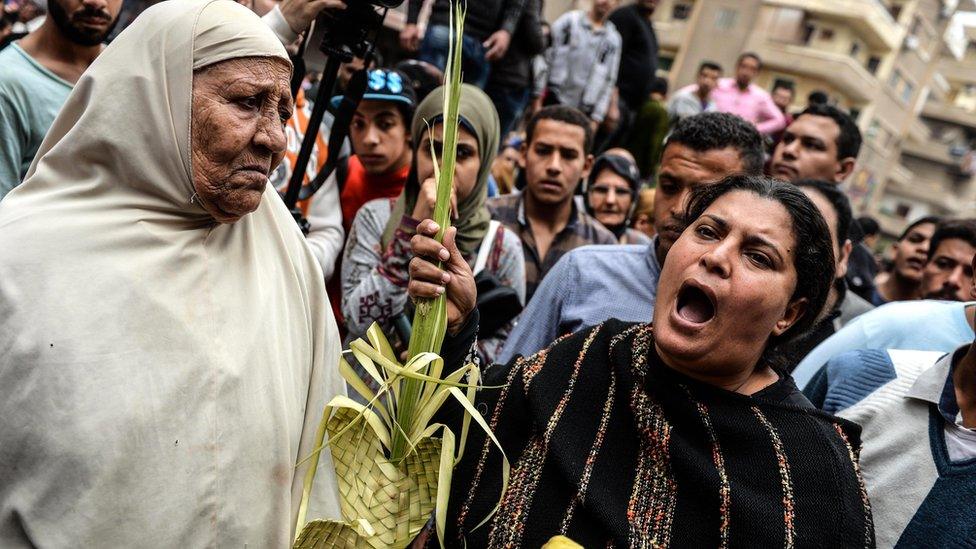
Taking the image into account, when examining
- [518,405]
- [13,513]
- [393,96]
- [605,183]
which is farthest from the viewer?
[605,183]

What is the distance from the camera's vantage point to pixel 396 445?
1.76m

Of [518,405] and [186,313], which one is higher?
[186,313]

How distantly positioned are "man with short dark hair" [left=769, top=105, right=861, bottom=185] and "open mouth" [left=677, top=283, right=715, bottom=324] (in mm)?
2951

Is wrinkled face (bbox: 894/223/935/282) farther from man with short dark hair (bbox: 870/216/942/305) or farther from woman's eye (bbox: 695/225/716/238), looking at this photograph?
woman's eye (bbox: 695/225/716/238)

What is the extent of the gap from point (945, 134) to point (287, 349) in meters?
60.0

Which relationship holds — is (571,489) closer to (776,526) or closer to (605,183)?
(776,526)

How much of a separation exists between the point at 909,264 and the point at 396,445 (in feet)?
17.0

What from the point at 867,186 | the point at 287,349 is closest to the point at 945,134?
the point at 867,186

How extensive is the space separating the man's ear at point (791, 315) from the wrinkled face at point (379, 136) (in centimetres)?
218

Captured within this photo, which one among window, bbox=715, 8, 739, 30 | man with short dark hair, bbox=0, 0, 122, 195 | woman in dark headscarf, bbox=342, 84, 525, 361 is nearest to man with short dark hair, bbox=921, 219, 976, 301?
woman in dark headscarf, bbox=342, 84, 525, 361

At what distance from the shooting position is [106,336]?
1661 millimetres

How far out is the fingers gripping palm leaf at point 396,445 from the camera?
1687 mm

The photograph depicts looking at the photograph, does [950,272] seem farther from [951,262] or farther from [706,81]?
[706,81]

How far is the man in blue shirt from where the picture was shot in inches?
109
